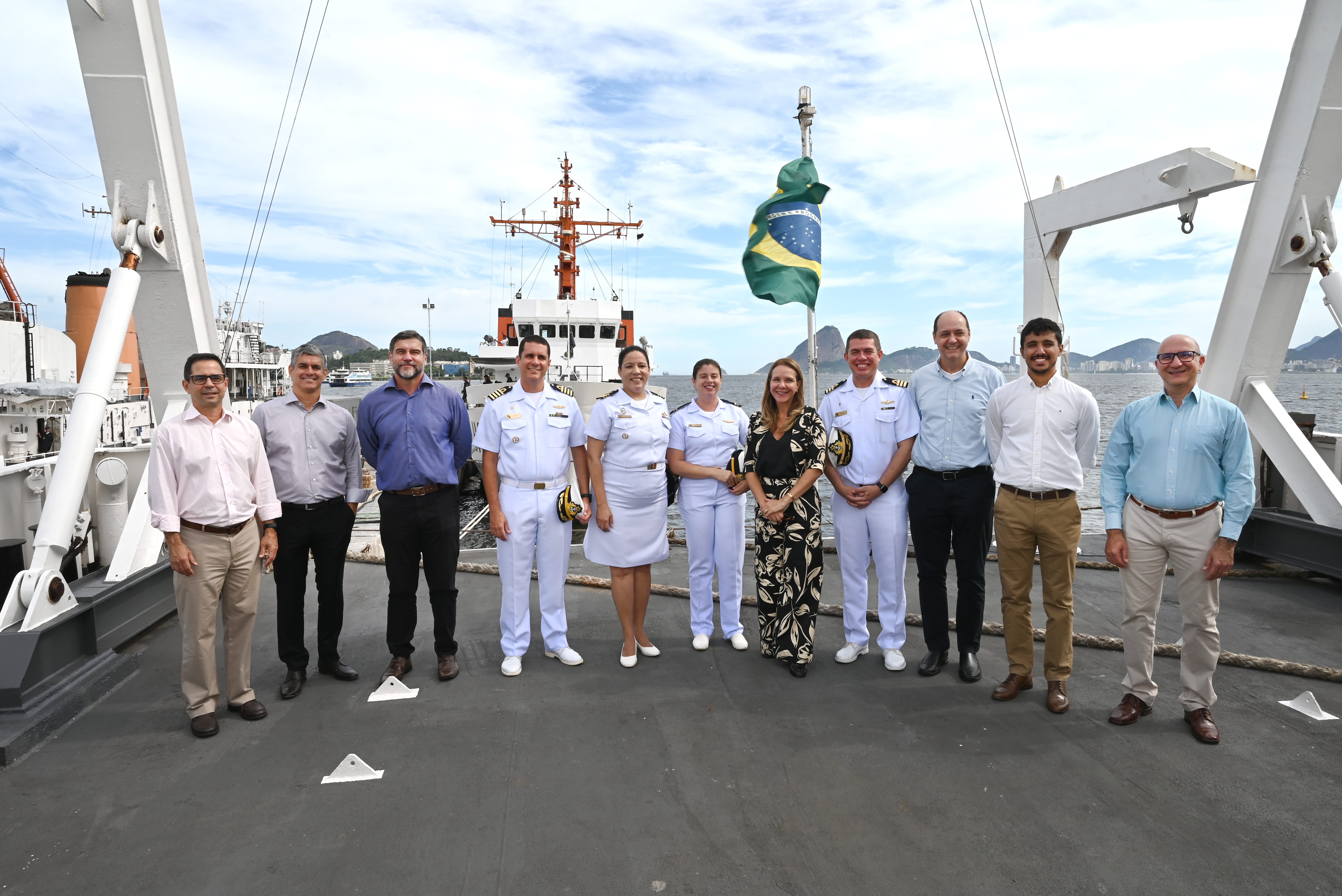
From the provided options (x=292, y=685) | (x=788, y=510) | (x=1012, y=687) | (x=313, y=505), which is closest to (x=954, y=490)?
(x=788, y=510)

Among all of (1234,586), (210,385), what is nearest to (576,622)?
(210,385)

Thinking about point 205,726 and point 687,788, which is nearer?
point 687,788

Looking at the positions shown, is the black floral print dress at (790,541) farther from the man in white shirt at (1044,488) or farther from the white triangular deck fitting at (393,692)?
the white triangular deck fitting at (393,692)

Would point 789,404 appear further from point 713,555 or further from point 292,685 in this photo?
point 292,685

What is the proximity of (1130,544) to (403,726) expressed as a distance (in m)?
3.14

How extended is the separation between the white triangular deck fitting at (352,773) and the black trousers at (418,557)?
2.87ft

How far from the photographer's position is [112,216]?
147 inches

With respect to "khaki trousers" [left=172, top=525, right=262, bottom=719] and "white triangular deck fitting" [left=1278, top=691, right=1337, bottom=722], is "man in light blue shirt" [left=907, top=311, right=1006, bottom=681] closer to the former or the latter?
"white triangular deck fitting" [left=1278, top=691, right=1337, bottom=722]

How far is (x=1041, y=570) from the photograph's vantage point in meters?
3.17

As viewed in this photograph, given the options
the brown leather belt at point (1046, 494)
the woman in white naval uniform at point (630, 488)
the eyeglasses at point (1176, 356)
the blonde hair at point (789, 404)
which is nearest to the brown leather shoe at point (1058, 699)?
the brown leather belt at point (1046, 494)

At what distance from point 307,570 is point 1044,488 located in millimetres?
3380

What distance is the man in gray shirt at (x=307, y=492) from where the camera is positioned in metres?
3.27

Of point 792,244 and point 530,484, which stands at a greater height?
point 792,244

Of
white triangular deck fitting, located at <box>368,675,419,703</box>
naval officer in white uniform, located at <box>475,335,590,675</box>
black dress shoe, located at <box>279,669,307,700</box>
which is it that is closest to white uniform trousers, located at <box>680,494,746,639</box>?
naval officer in white uniform, located at <box>475,335,590,675</box>
